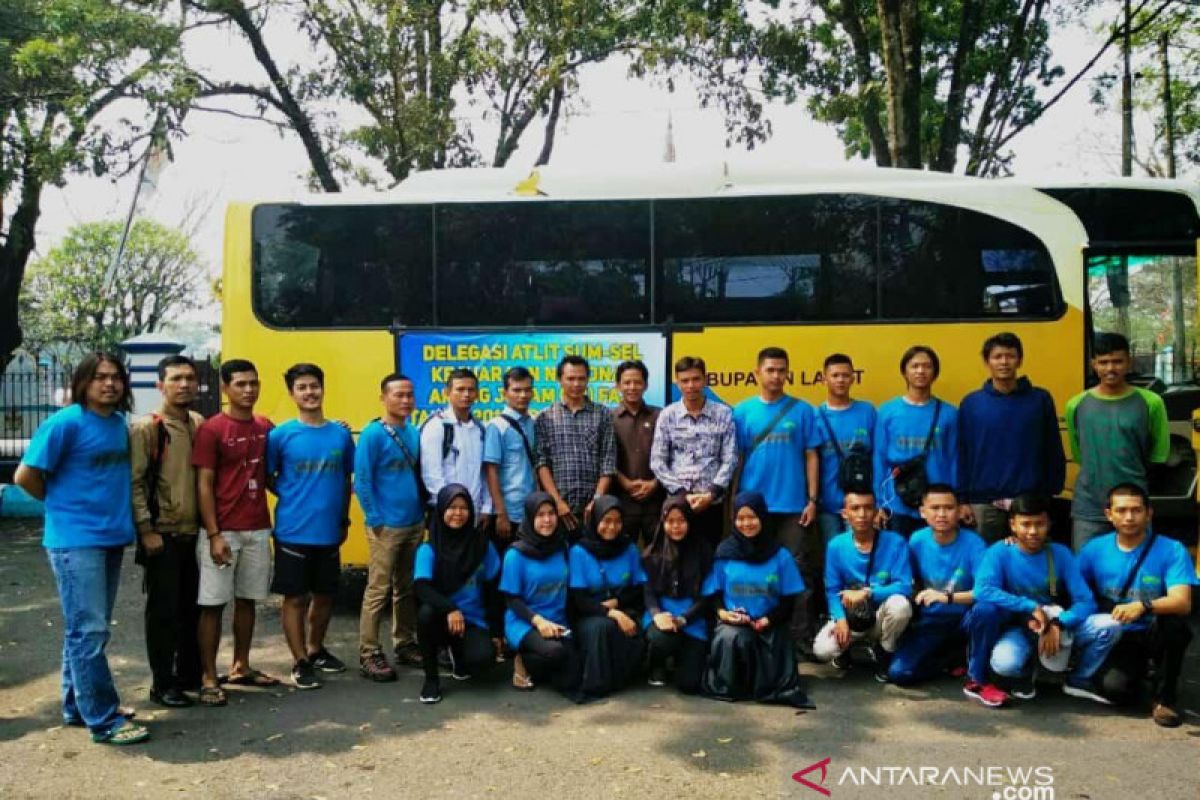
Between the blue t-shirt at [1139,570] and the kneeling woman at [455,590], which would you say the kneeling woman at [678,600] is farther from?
the blue t-shirt at [1139,570]

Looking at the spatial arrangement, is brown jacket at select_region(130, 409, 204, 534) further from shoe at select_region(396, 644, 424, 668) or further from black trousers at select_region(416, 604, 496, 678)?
shoe at select_region(396, 644, 424, 668)

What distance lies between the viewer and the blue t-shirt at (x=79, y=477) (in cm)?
428

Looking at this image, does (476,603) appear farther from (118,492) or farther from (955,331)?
(955,331)

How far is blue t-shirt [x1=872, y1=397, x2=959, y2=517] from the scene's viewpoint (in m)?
5.65

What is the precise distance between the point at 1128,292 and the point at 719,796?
15.3 feet

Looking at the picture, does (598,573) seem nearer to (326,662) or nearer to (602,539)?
(602,539)

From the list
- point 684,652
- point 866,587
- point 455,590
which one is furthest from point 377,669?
point 866,587

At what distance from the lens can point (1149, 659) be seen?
476 centimetres

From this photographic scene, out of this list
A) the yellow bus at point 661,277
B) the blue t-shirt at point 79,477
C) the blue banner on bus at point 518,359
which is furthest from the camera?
the blue banner on bus at point 518,359

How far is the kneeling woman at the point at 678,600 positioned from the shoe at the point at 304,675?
6.02 feet

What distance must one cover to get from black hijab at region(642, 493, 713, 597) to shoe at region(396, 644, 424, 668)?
4.91ft

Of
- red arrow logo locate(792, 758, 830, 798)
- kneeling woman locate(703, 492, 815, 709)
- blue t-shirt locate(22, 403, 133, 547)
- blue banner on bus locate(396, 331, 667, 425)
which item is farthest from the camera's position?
blue banner on bus locate(396, 331, 667, 425)

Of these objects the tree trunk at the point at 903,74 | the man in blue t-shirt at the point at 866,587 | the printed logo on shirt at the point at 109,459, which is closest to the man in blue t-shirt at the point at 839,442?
the man in blue t-shirt at the point at 866,587

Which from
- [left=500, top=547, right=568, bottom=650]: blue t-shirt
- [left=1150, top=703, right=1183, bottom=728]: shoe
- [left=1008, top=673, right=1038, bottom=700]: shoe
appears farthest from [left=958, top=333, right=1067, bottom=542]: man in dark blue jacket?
[left=500, top=547, right=568, bottom=650]: blue t-shirt
